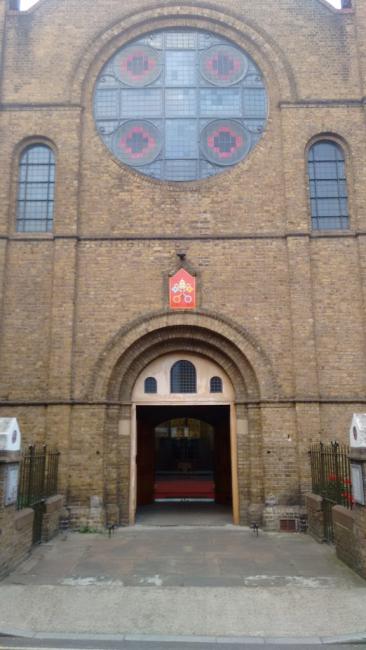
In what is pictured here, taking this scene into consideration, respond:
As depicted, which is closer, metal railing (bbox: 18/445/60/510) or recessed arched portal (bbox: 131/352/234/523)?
metal railing (bbox: 18/445/60/510)

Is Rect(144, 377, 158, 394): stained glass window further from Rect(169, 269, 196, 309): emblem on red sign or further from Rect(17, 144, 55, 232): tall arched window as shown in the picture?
Rect(17, 144, 55, 232): tall arched window

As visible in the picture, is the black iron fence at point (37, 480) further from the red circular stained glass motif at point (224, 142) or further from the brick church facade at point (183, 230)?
the red circular stained glass motif at point (224, 142)

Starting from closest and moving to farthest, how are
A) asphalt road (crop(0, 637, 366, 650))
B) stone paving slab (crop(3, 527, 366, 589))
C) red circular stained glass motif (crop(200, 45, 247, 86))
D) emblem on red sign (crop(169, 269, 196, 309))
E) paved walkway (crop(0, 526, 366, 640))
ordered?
asphalt road (crop(0, 637, 366, 650)) → paved walkway (crop(0, 526, 366, 640)) → stone paving slab (crop(3, 527, 366, 589)) → emblem on red sign (crop(169, 269, 196, 309)) → red circular stained glass motif (crop(200, 45, 247, 86))

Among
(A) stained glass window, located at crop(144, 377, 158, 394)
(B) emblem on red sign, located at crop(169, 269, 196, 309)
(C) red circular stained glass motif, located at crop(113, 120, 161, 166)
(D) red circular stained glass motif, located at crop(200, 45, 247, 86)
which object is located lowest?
(A) stained glass window, located at crop(144, 377, 158, 394)

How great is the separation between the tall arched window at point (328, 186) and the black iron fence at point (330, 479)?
18.5 ft

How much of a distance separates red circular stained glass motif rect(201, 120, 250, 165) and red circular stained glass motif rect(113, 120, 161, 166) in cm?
130

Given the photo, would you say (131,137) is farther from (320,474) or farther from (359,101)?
(320,474)

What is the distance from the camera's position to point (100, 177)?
13656 mm

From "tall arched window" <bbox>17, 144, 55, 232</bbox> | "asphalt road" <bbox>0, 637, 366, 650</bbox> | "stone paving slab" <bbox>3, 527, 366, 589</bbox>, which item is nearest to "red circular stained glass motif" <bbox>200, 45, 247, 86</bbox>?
"tall arched window" <bbox>17, 144, 55, 232</bbox>

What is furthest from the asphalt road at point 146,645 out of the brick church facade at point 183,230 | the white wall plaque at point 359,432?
the brick church facade at point 183,230

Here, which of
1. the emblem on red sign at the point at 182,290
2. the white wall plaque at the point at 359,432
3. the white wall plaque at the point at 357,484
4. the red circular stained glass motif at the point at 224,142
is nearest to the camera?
the white wall plaque at the point at 357,484

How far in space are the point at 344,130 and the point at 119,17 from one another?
6796mm

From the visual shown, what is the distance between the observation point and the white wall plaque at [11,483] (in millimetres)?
8289

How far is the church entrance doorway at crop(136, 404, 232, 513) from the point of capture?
16.5 m
